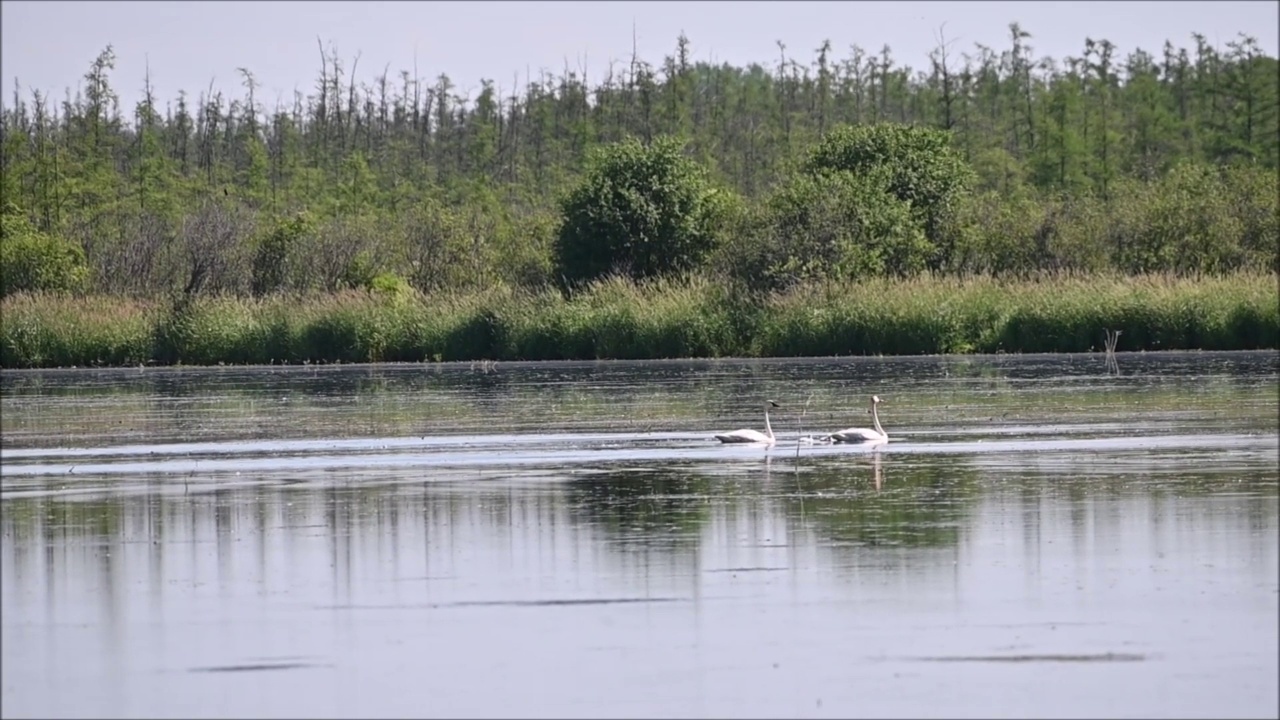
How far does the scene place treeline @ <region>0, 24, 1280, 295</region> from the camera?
5778 centimetres

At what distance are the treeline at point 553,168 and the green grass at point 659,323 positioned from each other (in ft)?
17.1

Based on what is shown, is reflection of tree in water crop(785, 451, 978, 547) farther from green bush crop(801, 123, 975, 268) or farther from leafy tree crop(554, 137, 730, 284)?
green bush crop(801, 123, 975, 268)

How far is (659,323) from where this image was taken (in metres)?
45.4

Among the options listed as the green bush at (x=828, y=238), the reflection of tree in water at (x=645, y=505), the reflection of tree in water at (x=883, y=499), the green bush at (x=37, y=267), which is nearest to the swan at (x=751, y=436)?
the reflection of tree in water at (x=883, y=499)

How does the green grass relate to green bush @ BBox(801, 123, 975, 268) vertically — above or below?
below

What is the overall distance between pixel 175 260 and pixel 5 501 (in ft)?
147

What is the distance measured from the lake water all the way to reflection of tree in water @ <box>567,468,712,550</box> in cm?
6

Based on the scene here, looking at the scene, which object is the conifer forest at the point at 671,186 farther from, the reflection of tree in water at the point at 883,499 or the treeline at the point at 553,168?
the reflection of tree in water at the point at 883,499

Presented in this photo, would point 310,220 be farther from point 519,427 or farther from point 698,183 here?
point 519,427

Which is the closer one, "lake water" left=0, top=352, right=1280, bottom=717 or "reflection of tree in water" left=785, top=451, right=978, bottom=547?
"lake water" left=0, top=352, right=1280, bottom=717

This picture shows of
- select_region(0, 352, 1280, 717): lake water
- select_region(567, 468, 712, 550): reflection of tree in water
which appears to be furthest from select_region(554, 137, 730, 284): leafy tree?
select_region(567, 468, 712, 550): reflection of tree in water

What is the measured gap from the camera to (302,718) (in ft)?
29.0

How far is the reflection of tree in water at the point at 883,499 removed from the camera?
13695 mm

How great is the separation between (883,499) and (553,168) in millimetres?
77187
